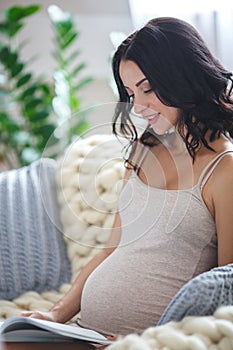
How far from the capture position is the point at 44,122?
2.50 metres

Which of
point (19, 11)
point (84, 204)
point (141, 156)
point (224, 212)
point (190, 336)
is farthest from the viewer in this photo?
point (19, 11)

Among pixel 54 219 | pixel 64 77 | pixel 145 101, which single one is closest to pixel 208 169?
pixel 145 101

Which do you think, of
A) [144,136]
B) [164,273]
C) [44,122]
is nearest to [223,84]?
[144,136]

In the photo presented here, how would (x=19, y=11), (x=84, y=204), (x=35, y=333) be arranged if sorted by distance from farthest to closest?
1. (x=19, y=11)
2. (x=84, y=204)
3. (x=35, y=333)

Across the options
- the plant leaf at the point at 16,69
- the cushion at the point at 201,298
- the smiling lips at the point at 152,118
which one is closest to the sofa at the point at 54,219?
the smiling lips at the point at 152,118

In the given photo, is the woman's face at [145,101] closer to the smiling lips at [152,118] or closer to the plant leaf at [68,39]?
the smiling lips at [152,118]

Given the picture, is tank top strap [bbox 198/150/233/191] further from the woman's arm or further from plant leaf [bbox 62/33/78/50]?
plant leaf [bbox 62/33/78/50]

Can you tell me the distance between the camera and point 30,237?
1.61 m

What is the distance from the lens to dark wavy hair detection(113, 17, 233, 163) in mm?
1185

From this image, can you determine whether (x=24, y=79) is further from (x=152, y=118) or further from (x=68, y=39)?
(x=152, y=118)

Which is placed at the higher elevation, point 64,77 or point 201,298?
point 201,298

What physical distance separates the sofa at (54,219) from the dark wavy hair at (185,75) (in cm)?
33

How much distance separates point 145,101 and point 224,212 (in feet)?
0.75

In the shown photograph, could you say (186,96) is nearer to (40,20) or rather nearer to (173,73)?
(173,73)
